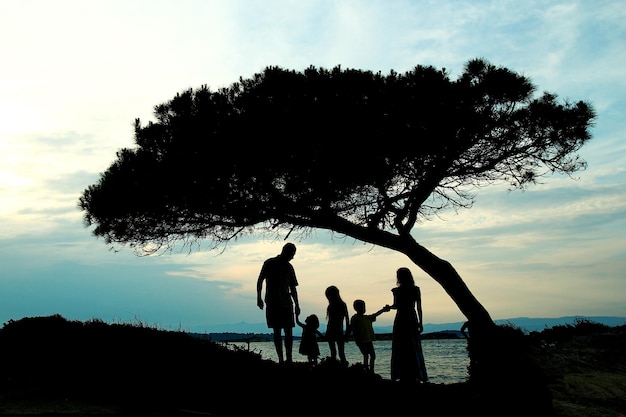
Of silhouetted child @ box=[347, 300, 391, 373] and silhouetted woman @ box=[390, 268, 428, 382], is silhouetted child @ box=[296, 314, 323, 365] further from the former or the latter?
silhouetted woman @ box=[390, 268, 428, 382]

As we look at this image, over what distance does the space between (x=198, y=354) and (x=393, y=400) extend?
2.98m

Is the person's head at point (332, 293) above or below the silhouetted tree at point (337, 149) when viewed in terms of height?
below

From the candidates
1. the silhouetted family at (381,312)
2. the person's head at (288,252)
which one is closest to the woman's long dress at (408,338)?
the silhouetted family at (381,312)

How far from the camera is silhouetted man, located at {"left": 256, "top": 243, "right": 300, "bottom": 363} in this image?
900 cm

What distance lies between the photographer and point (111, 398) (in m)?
7.63

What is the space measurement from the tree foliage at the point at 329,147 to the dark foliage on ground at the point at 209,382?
5180 millimetres

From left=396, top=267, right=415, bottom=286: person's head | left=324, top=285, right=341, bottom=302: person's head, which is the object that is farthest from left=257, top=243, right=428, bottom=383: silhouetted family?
left=324, top=285, right=341, bottom=302: person's head

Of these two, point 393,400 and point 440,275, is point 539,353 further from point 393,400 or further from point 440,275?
point 393,400

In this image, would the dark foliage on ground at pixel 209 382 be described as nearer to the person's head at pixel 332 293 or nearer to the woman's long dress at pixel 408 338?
the woman's long dress at pixel 408 338

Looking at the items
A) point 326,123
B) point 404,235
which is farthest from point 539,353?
point 326,123

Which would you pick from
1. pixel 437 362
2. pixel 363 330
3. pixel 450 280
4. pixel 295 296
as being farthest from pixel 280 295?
pixel 437 362

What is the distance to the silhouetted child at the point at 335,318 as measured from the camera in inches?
436

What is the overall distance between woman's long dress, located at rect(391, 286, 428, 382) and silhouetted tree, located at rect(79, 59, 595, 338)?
334 cm

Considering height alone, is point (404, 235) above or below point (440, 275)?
above
